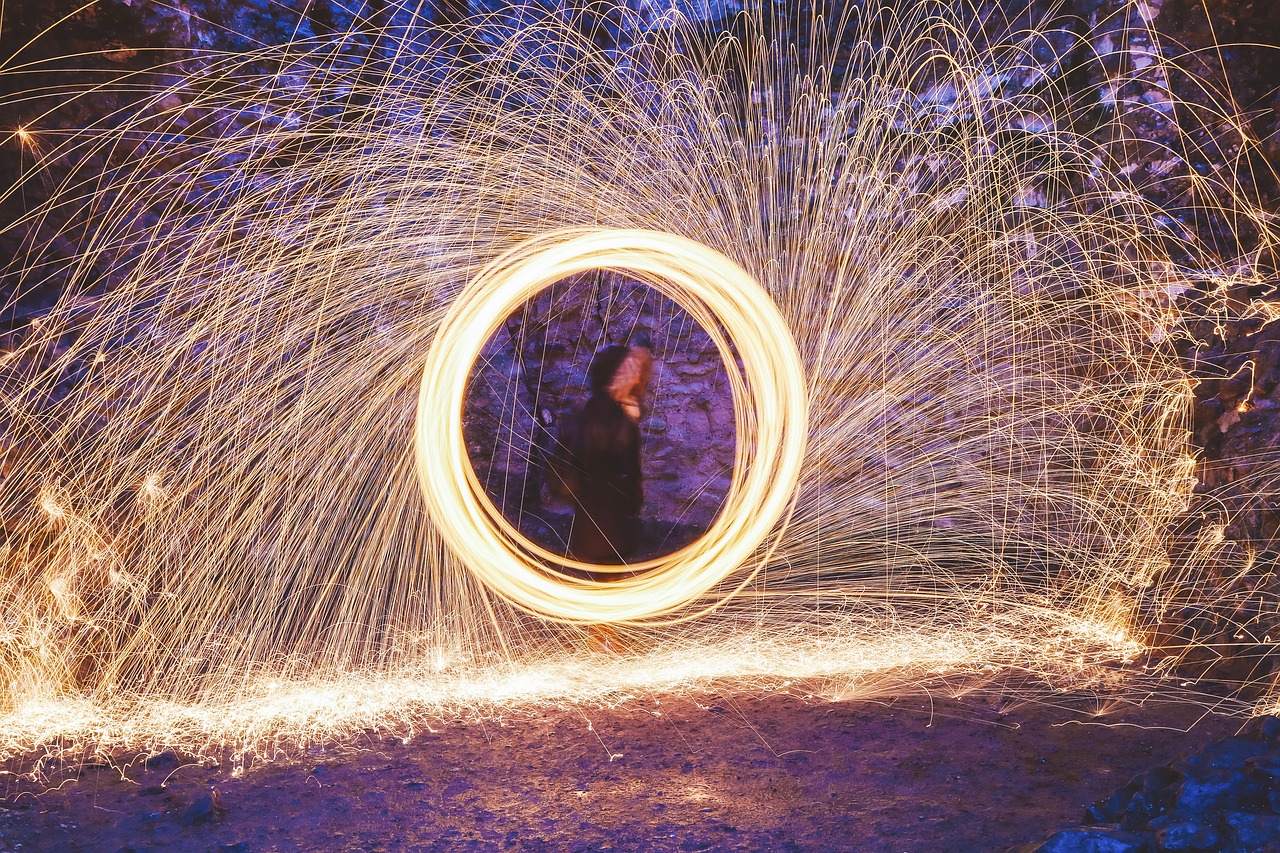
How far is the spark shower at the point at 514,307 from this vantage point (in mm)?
4730

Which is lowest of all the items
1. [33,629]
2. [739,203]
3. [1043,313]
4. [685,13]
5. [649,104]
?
[33,629]

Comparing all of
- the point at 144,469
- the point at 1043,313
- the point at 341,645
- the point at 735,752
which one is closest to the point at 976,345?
the point at 1043,313

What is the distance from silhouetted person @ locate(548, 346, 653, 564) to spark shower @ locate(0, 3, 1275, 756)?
2.05 feet

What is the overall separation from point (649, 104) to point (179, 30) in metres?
3.98

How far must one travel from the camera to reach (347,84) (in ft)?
24.1

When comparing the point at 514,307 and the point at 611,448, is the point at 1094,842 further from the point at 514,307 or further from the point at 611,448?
the point at 611,448

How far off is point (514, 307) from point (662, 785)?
2546 mm

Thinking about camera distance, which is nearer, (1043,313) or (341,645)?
(341,645)

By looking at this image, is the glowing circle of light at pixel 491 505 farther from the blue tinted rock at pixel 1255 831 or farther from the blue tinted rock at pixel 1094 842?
the blue tinted rock at pixel 1255 831

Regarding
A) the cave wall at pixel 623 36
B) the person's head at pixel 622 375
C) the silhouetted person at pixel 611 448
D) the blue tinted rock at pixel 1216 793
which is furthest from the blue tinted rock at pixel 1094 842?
the person's head at pixel 622 375

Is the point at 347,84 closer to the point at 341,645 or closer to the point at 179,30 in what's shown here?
the point at 179,30

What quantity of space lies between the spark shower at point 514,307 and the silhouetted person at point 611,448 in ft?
2.05

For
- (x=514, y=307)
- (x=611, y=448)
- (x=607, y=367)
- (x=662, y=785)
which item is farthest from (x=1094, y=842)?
(x=607, y=367)

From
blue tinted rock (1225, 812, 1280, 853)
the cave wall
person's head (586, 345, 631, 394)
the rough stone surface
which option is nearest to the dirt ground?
the rough stone surface
